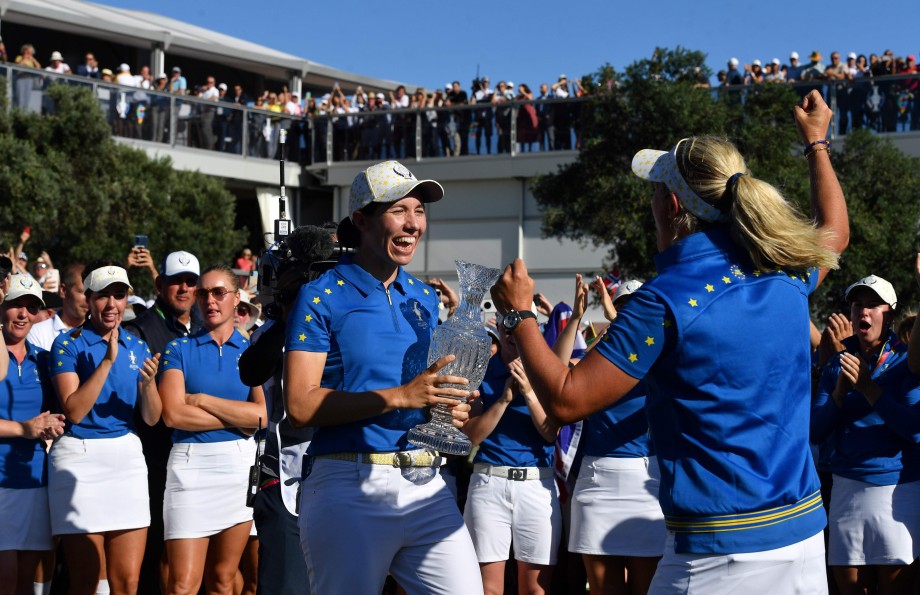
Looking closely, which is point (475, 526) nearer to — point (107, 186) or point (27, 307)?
point (27, 307)

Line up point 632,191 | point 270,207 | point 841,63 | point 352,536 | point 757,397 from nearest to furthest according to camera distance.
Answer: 1. point 757,397
2. point 352,536
3. point 632,191
4. point 841,63
5. point 270,207

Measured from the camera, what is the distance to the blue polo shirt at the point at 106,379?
23.2 feet

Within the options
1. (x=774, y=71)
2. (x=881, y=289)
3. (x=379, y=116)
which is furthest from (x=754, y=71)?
(x=881, y=289)

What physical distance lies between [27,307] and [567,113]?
18646mm

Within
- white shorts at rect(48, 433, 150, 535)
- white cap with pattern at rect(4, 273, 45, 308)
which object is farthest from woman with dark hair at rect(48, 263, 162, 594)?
white cap with pattern at rect(4, 273, 45, 308)

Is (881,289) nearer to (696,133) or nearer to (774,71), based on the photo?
(696,133)

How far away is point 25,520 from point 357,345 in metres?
3.83

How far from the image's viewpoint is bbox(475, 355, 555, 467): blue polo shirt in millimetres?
A: 6934

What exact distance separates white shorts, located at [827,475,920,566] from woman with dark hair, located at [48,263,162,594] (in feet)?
13.7

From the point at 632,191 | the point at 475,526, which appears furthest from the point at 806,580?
the point at 632,191

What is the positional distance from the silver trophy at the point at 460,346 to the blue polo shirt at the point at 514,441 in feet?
9.27

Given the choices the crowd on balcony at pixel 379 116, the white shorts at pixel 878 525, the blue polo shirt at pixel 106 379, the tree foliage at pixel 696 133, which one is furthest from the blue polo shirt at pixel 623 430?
the crowd on balcony at pixel 379 116

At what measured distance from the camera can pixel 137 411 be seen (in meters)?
7.46

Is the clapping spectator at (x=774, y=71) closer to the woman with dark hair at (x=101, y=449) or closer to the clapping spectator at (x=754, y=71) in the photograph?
the clapping spectator at (x=754, y=71)
